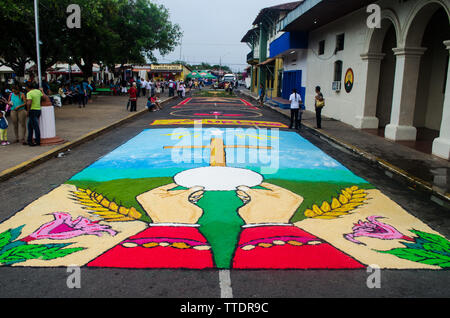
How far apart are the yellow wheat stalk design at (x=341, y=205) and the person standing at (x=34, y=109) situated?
326 inches

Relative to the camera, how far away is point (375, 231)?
5.34 metres

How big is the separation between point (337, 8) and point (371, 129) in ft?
18.5

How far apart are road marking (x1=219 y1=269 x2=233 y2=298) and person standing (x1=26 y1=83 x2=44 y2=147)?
8.69 meters

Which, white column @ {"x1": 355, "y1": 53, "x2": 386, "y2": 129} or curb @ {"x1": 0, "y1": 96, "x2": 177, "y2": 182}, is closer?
curb @ {"x1": 0, "y1": 96, "x2": 177, "y2": 182}

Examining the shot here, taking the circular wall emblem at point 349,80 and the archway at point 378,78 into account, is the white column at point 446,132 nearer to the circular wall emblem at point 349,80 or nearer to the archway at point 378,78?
the archway at point 378,78

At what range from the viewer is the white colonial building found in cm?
1234

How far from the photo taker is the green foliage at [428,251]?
4.48 metres

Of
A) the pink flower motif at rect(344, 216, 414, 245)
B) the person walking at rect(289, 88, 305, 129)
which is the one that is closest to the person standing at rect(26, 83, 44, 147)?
the pink flower motif at rect(344, 216, 414, 245)

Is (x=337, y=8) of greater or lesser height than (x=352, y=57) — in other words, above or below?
above

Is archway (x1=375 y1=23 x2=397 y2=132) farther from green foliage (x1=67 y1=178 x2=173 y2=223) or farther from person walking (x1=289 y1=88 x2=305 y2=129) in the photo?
green foliage (x1=67 y1=178 x2=173 y2=223)

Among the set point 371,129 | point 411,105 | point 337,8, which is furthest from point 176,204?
point 337,8

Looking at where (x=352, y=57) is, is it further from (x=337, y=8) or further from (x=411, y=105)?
(x=411, y=105)

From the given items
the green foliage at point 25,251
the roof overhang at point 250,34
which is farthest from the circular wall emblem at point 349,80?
the roof overhang at point 250,34
